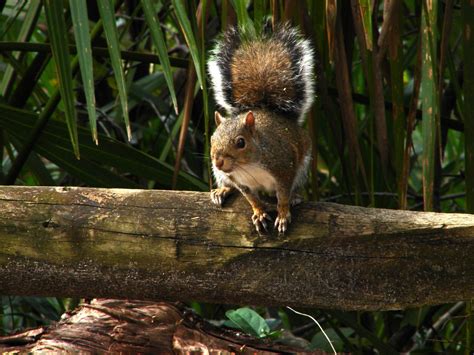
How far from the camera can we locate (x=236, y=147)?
7.02ft

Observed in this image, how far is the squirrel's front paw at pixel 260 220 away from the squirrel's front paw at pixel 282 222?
0.08ft

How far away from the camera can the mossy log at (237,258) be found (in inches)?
64.6

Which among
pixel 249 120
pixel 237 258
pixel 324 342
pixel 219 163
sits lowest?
pixel 324 342

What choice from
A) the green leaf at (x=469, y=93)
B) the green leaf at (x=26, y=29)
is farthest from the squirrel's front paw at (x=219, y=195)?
the green leaf at (x=26, y=29)

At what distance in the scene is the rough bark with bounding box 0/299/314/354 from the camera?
5.29ft

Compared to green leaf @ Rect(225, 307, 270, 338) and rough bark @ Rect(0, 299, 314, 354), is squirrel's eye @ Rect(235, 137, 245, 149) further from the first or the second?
rough bark @ Rect(0, 299, 314, 354)

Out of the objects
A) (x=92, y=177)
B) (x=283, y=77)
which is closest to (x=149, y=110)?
(x=92, y=177)

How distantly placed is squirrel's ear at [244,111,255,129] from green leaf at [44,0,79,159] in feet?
2.15

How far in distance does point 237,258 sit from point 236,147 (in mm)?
545

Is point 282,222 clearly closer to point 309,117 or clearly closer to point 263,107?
point 309,117

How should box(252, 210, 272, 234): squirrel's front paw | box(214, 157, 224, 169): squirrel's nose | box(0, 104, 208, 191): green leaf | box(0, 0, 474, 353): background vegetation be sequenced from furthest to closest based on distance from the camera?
box(0, 104, 208, 191): green leaf < box(214, 157, 224, 169): squirrel's nose < box(252, 210, 272, 234): squirrel's front paw < box(0, 0, 474, 353): background vegetation

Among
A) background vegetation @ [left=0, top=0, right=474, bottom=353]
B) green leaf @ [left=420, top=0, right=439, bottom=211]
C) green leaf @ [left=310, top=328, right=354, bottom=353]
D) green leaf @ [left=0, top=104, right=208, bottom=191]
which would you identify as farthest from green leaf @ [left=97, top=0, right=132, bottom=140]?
green leaf @ [left=310, top=328, right=354, bottom=353]

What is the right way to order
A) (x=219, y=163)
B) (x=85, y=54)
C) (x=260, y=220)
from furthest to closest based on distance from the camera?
(x=219, y=163) < (x=260, y=220) < (x=85, y=54)

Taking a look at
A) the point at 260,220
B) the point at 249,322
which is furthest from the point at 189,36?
the point at 249,322
